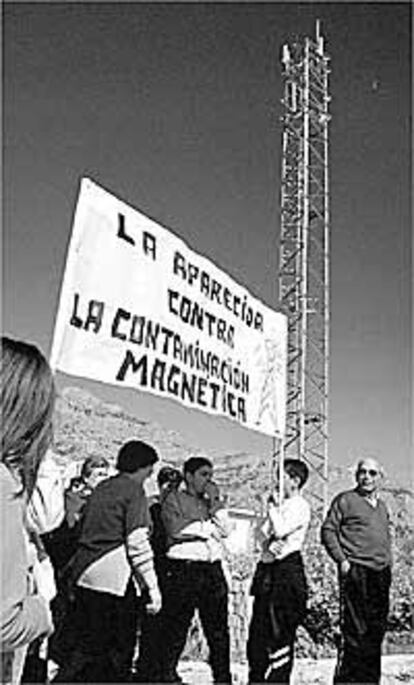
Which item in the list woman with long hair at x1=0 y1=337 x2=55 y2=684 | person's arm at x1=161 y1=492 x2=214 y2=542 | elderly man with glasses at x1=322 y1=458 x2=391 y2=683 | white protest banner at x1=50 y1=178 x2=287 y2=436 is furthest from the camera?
elderly man with glasses at x1=322 y1=458 x2=391 y2=683

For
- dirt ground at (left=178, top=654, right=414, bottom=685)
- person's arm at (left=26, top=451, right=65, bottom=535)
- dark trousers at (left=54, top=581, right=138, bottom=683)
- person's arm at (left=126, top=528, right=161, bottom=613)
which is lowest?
dirt ground at (left=178, top=654, right=414, bottom=685)

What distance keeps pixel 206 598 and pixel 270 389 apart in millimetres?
1406

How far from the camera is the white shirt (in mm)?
5984

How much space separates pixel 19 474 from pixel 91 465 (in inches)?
164

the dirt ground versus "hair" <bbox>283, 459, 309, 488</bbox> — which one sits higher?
"hair" <bbox>283, 459, 309, 488</bbox>

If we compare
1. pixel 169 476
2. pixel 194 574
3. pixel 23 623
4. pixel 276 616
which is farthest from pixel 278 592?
pixel 23 623

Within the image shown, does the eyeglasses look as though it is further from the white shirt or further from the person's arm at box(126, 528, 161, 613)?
the person's arm at box(126, 528, 161, 613)

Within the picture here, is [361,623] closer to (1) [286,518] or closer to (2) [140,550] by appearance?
(1) [286,518]

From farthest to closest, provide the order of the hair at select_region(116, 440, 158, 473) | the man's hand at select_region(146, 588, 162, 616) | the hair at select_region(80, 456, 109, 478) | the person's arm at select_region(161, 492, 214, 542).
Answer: the hair at select_region(80, 456, 109, 478)
the person's arm at select_region(161, 492, 214, 542)
the hair at select_region(116, 440, 158, 473)
the man's hand at select_region(146, 588, 162, 616)

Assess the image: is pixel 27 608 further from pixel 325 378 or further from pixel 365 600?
pixel 325 378

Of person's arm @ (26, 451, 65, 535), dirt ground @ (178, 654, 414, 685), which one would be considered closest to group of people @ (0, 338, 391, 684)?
dirt ground @ (178, 654, 414, 685)

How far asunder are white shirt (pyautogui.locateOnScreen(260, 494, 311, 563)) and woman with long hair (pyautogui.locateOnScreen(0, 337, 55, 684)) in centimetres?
373

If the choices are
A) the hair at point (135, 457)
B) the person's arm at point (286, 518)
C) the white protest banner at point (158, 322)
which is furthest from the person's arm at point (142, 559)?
the person's arm at point (286, 518)

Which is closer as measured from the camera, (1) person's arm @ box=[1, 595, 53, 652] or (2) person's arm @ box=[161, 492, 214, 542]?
(1) person's arm @ box=[1, 595, 53, 652]
